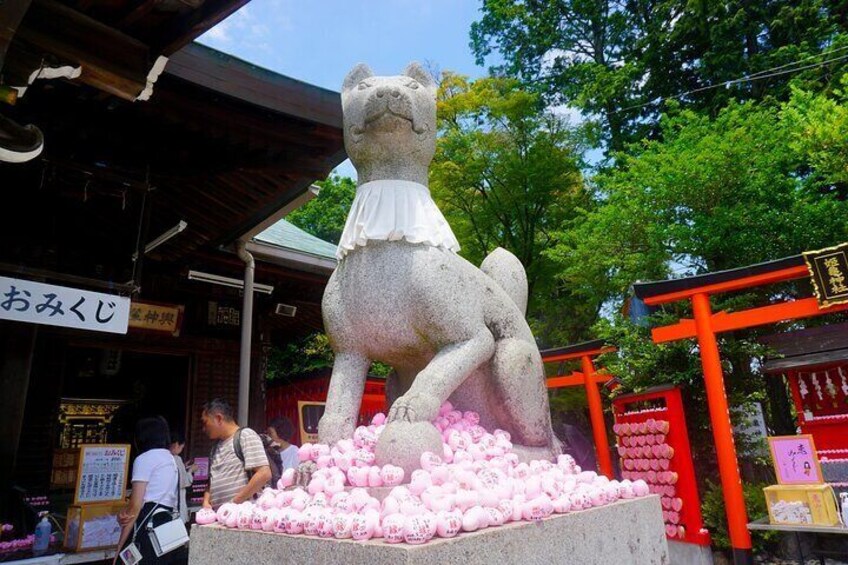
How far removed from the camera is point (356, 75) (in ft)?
9.30

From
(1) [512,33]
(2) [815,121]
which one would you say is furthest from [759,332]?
(1) [512,33]

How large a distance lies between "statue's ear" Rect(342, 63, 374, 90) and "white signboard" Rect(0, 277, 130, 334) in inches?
125

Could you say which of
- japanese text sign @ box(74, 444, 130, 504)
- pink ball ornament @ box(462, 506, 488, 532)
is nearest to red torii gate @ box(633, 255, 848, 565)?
pink ball ornament @ box(462, 506, 488, 532)

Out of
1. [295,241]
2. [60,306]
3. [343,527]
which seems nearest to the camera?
[343,527]

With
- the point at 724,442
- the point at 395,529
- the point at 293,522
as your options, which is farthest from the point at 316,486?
the point at 724,442

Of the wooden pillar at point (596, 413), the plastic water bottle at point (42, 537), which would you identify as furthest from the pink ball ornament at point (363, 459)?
the wooden pillar at point (596, 413)

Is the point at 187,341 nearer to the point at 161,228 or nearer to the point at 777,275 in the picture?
the point at 161,228

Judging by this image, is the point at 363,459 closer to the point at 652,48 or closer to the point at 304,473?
the point at 304,473

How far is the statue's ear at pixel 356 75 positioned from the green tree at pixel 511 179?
10807 mm

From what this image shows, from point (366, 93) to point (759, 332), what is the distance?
29.2ft

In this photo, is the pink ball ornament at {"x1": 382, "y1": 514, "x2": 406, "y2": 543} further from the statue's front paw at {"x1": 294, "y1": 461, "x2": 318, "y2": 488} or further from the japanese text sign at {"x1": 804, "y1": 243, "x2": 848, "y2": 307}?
the japanese text sign at {"x1": 804, "y1": 243, "x2": 848, "y2": 307}

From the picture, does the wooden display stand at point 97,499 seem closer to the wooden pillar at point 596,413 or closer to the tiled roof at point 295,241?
the tiled roof at point 295,241

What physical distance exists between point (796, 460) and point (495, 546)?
5022mm

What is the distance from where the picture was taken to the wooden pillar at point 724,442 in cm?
586
